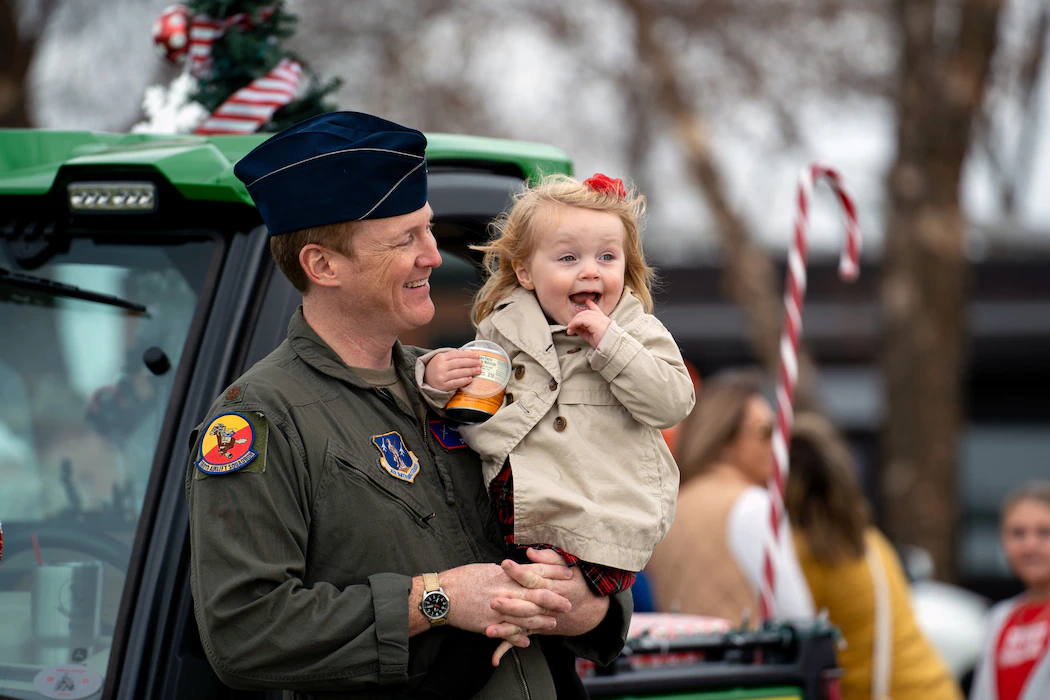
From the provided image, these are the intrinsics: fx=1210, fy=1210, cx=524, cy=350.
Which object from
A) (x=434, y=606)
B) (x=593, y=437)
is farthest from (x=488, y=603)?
(x=593, y=437)

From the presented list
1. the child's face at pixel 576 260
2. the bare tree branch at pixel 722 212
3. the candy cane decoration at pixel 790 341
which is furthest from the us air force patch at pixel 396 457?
the bare tree branch at pixel 722 212

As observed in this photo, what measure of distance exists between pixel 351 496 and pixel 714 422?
290cm

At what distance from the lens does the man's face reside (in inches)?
88.1

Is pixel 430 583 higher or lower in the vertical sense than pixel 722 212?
lower

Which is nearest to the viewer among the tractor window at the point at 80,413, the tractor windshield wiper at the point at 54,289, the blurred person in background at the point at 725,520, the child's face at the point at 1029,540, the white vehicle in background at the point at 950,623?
the tractor window at the point at 80,413

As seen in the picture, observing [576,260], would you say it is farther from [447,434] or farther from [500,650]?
[500,650]

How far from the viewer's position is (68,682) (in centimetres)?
249

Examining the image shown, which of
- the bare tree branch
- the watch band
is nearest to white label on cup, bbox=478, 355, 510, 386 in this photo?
the watch band

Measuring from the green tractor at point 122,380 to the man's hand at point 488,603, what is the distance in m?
0.57

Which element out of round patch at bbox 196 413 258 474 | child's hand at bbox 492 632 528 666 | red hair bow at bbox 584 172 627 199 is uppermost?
red hair bow at bbox 584 172 627 199

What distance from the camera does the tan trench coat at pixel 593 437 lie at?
86.8 inches

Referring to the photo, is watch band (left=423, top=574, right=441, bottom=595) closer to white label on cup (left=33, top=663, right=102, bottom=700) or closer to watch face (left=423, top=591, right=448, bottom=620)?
watch face (left=423, top=591, right=448, bottom=620)

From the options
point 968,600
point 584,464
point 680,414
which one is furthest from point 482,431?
point 968,600

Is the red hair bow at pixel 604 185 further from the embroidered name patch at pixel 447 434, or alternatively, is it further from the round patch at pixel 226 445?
the round patch at pixel 226 445
